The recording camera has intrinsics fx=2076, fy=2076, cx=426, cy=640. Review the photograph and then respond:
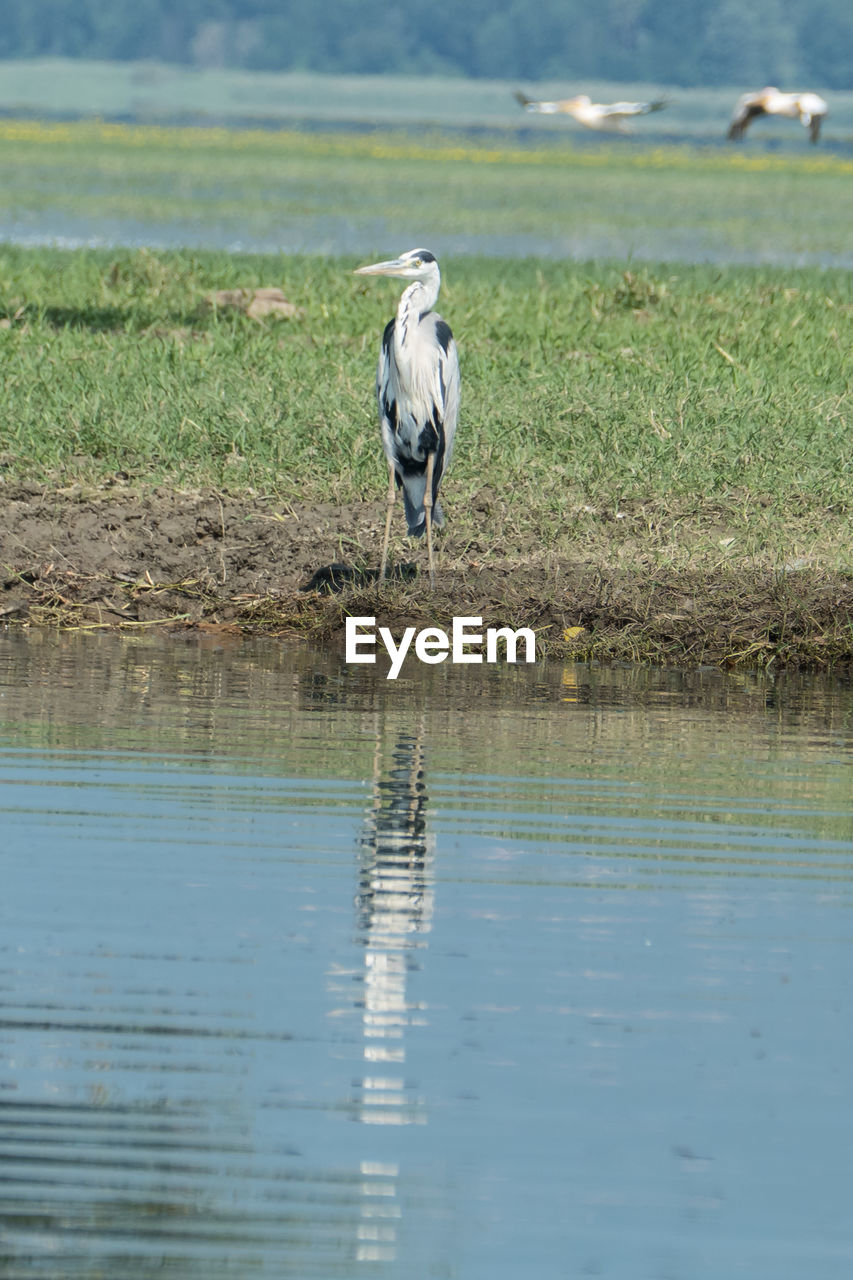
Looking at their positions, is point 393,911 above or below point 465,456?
below

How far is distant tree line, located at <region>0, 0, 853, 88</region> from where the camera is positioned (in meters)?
131

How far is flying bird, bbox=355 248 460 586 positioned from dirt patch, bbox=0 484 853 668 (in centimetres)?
37

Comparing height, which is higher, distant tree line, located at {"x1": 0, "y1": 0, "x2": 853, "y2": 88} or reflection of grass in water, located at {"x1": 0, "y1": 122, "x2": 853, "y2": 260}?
distant tree line, located at {"x1": 0, "y1": 0, "x2": 853, "y2": 88}

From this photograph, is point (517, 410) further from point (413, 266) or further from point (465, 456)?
point (413, 266)

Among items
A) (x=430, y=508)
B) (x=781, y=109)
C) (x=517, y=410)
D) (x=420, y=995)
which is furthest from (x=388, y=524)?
(x=781, y=109)

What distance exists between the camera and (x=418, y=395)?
10.6 meters

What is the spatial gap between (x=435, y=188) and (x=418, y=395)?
43.3m

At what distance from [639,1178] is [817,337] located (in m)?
13.8

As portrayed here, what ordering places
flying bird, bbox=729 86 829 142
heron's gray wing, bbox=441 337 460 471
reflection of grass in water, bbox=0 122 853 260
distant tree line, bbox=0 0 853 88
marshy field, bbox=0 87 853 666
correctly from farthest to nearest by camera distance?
distant tree line, bbox=0 0 853 88, reflection of grass in water, bbox=0 122 853 260, flying bird, bbox=729 86 829 142, heron's gray wing, bbox=441 337 460 471, marshy field, bbox=0 87 853 666

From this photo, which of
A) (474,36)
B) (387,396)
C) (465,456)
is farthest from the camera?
(474,36)

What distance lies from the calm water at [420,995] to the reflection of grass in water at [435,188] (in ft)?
90.8

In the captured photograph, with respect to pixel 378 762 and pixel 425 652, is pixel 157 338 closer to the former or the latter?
pixel 425 652

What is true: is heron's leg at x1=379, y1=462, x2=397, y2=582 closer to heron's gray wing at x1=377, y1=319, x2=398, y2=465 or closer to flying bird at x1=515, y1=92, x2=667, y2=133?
heron's gray wing at x1=377, y1=319, x2=398, y2=465

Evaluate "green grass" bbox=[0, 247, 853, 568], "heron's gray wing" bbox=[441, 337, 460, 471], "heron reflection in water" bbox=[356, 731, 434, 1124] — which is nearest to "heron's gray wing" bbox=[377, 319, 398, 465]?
"heron's gray wing" bbox=[441, 337, 460, 471]
